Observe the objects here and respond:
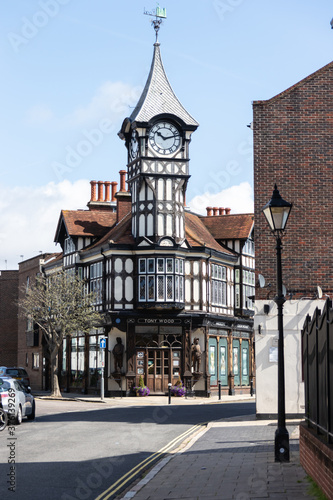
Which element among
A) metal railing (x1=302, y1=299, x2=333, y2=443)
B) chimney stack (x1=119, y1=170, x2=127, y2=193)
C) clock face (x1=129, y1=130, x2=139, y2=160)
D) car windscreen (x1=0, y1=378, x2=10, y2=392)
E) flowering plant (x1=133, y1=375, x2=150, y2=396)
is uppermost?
clock face (x1=129, y1=130, x2=139, y2=160)

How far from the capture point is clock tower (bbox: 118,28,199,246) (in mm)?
43562

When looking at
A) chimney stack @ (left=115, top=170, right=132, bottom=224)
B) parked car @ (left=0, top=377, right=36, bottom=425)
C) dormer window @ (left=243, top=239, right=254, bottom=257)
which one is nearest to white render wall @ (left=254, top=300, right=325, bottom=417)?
parked car @ (left=0, top=377, right=36, bottom=425)

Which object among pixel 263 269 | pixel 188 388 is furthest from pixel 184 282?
pixel 263 269

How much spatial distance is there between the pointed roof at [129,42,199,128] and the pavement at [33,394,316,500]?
28165 mm

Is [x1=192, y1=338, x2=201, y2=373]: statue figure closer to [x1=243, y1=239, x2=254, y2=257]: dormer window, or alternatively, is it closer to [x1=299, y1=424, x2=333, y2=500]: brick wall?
[x1=243, y1=239, x2=254, y2=257]: dormer window

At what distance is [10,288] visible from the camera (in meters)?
68.8

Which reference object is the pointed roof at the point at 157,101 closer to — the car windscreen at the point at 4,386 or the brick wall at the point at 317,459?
the car windscreen at the point at 4,386

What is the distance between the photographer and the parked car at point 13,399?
71.5ft

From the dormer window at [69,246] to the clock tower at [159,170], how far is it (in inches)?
268

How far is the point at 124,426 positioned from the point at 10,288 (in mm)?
48141

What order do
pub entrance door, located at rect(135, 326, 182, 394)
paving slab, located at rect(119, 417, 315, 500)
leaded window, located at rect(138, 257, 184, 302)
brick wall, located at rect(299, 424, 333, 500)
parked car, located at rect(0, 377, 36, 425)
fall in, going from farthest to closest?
pub entrance door, located at rect(135, 326, 182, 394) < leaded window, located at rect(138, 257, 184, 302) < parked car, located at rect(0, 377, 36, 425) < paving slab, located at rect(119, 417, 315, 500) < brick wall, located at rect(299, 424, 333, 500)

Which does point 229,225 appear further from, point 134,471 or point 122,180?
point 134,471

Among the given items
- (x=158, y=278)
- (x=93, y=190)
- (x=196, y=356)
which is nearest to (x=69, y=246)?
(x=93, y=190)


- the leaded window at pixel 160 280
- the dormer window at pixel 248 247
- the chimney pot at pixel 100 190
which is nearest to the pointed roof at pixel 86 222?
the chimney pot at pixel 100 190
